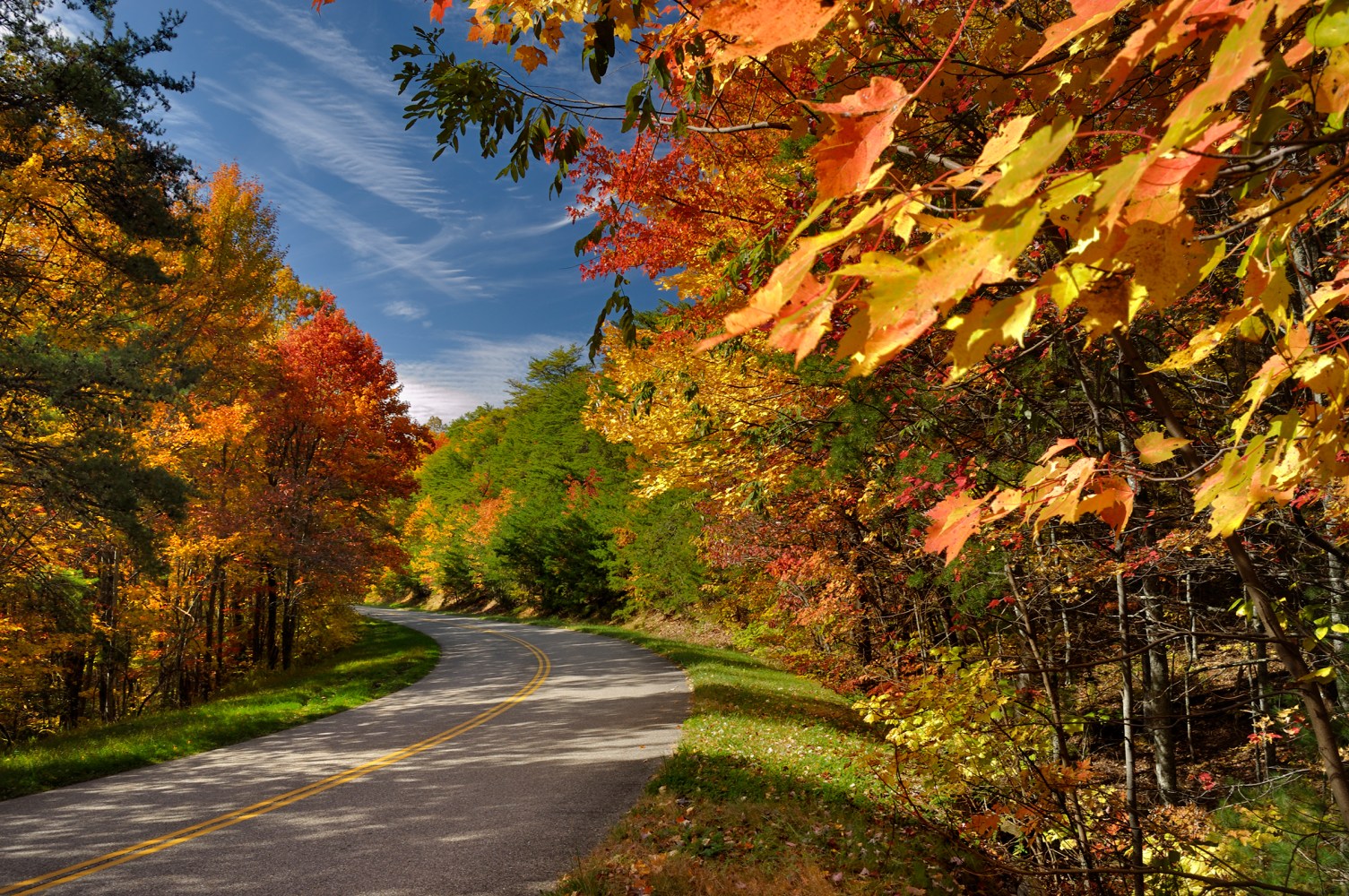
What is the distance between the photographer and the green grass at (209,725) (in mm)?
8859

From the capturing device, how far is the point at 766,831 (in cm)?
609

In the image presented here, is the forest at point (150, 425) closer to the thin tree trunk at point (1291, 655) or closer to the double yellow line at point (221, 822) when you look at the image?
the double yellow line at point (221, 822)

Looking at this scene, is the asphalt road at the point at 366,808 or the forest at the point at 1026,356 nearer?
the forest at the point at 1026,356

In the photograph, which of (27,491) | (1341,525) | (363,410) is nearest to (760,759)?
(1341,525)

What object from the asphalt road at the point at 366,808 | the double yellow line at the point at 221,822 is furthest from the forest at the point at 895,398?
the double yellow line at the point at 221,822

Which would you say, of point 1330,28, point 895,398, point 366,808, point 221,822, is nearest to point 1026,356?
point 895,398

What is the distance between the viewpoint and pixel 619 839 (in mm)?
5988

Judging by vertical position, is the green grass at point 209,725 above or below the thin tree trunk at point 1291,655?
below

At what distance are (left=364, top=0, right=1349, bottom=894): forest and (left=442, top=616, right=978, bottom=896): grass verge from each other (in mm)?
569

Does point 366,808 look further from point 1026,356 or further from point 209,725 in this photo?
point 1026,356

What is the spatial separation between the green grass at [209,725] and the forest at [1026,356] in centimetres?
804

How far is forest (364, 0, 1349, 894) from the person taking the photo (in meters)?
0.75

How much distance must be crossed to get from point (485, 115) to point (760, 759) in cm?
814

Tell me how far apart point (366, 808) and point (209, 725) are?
636cm
